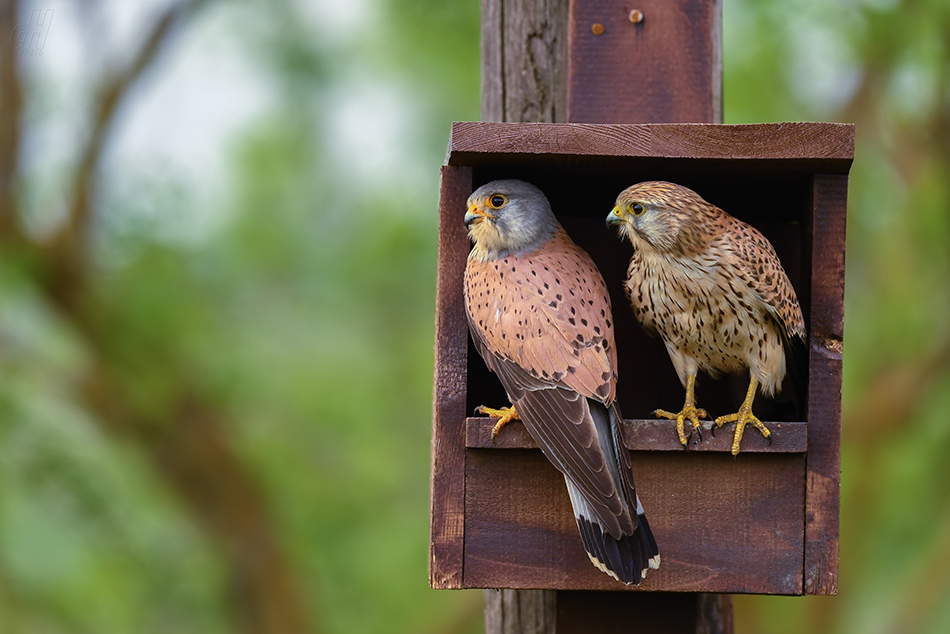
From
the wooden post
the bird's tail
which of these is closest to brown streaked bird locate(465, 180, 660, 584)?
the bird's tail

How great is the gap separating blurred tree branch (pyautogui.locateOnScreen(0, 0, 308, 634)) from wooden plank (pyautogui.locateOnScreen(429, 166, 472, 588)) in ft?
12.6

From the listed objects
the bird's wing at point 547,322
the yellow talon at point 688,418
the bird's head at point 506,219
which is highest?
the bird's head at point 506,219

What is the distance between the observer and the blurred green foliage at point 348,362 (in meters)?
5.93

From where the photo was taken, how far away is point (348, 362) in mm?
9203

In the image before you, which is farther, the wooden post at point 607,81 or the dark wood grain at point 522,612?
the dark wood grain at point 522,612

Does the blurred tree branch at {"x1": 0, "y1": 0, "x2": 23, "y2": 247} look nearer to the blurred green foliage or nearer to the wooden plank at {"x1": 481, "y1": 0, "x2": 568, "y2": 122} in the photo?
the blurred green foliage

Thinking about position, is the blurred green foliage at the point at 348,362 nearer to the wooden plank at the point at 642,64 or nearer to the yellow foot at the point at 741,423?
the wooden plank at the point at 642,64

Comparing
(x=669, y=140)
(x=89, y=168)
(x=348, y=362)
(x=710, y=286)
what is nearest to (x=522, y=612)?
(x=710, y=286)

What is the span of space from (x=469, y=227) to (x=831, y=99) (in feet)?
16.3

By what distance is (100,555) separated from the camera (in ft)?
23.4

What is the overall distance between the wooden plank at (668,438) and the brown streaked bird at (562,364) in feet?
0.12

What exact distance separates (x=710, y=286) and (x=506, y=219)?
485 mm

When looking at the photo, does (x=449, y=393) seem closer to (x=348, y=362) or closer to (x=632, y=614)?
(x=632, y=614)

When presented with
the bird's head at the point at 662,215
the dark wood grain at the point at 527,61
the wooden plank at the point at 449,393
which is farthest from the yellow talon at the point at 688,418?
the dark wood grain at the point at 527,61
